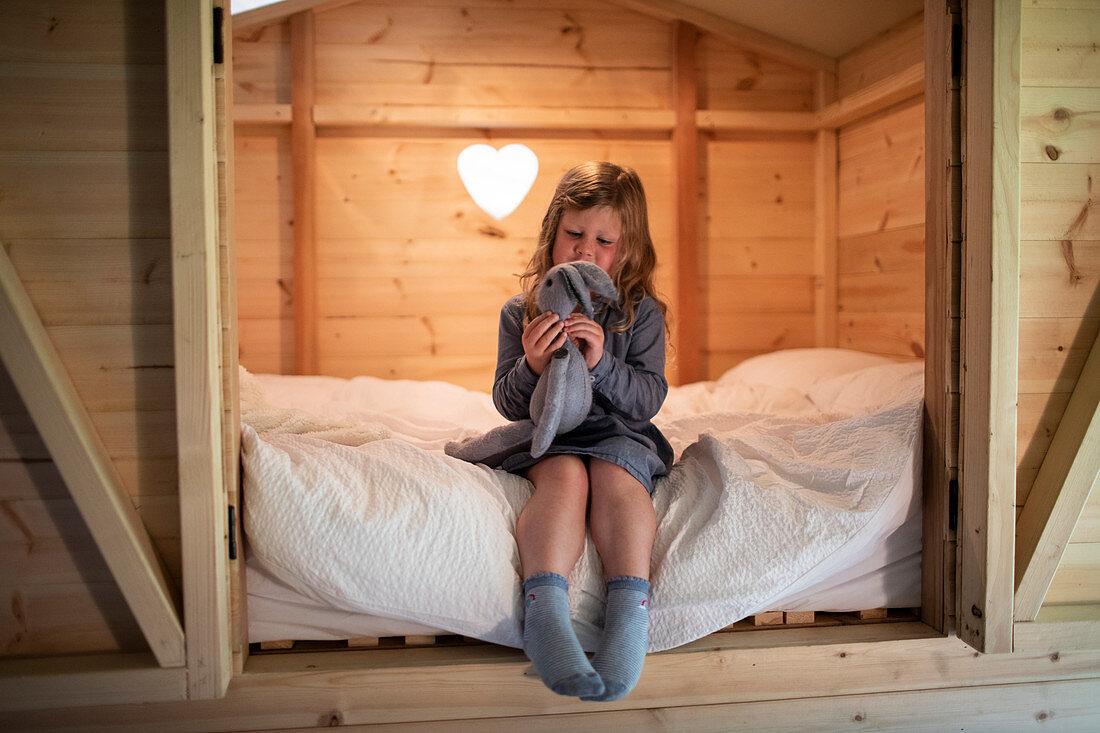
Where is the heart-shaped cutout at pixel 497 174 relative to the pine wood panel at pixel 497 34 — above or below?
below

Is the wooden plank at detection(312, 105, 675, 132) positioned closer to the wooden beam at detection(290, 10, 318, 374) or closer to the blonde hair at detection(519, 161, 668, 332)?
the wooden beam at detection(290, 10, 318, 374)

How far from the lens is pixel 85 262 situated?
1.20 m

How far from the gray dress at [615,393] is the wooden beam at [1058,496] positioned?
603 millimetres

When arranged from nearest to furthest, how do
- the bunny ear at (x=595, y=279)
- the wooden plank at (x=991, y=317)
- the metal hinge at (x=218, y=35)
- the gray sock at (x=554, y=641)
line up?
the gray sock at (x=554, y=641), the metal hinge at (x=218, y=35), the wooden plank at (x=991, y=317), the bunny ear at (x=595, y=279)

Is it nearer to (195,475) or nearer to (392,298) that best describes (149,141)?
(195,475)

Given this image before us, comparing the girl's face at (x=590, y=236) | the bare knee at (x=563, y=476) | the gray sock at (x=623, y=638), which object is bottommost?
the gray sock at (x=623, y=638)

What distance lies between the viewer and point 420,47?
111 inches

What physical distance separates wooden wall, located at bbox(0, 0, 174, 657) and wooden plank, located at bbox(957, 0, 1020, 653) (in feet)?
4.01

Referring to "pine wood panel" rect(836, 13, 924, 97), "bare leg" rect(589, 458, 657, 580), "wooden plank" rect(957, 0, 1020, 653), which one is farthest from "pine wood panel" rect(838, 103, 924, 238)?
"bare leg" rect(589, 458, 657, 580)

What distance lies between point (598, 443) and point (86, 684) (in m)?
0.84

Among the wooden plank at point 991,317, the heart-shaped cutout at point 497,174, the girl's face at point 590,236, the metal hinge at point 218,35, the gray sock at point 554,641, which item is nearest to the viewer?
the gray sock at point 554,641

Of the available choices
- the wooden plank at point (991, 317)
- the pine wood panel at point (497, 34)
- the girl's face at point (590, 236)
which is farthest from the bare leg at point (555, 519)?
the pine wood panel at point (497, 34)

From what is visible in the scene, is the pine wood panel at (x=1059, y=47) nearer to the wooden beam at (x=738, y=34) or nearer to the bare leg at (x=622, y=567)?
the bare leg at (x=622, y=567)

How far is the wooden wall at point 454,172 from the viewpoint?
9.22 feet
